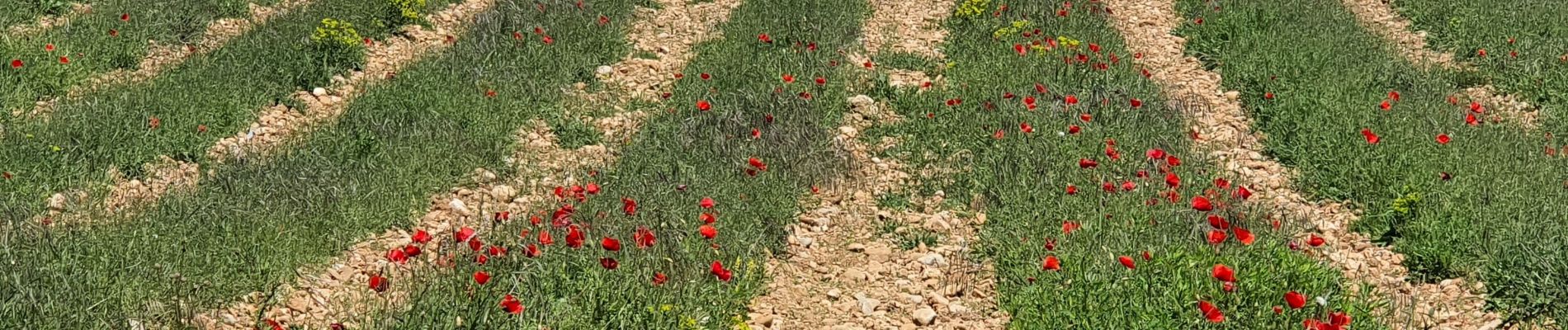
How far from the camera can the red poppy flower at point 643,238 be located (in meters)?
6.24

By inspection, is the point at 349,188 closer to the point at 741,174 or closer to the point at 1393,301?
the point at 741,174

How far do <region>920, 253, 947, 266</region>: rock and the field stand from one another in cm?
9

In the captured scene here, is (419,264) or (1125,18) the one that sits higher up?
(419,264)

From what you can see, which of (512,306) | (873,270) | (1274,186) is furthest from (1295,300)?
(512,306)

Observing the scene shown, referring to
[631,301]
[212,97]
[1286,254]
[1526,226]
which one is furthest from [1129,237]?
[212,97]

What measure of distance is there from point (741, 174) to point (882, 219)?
87 cm

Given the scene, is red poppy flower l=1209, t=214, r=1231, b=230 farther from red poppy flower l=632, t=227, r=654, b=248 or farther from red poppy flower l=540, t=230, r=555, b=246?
red poppy flower l=540, t=230, r=555, b=246

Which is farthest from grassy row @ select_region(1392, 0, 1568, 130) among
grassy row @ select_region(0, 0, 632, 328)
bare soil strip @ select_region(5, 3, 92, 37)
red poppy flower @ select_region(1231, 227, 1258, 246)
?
bare soil strip @ select_region(5, 3, 92, 37)

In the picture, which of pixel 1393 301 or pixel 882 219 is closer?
pixel 1393 301

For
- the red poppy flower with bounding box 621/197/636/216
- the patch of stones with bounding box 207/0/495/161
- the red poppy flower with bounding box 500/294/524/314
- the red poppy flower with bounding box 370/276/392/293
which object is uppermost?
the red poppy flower with bounding box 500/294/524/314

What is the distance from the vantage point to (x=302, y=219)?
6770mm

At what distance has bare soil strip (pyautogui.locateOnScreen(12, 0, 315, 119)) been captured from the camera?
28.7ft

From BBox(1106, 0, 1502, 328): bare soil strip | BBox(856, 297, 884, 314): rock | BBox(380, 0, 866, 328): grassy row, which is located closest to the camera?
BBox(380, 0, 866, 328): grassy row

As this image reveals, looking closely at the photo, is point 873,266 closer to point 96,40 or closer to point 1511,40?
point 96,40
